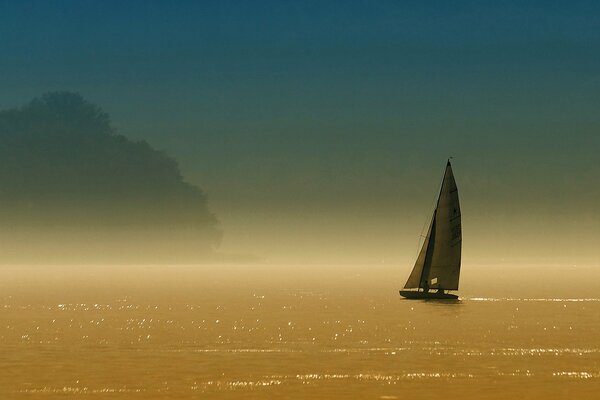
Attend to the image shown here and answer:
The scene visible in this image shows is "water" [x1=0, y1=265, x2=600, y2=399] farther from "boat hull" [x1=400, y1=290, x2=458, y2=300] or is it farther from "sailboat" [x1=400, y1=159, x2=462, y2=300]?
"boat hull" [x1=400, y1=290, x2=458, y2=300]

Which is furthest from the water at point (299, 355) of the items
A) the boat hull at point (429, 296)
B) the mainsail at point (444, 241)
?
the boat hull at point (429, 296)

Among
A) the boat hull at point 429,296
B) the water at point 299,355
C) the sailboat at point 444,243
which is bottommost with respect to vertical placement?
the water at point 299,355

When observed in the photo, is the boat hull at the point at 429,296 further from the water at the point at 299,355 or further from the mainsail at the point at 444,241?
the water at the point at 299,355

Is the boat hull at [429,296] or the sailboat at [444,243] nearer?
the sailboat at [444,243]

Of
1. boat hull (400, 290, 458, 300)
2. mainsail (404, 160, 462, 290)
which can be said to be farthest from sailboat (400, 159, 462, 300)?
boat hull (400, 290, 458, 300)

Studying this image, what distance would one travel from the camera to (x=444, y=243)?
94.8m

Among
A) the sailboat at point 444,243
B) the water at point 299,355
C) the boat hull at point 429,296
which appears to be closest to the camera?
the water at point 299,355

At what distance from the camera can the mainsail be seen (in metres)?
92.8

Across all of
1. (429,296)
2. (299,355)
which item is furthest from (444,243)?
(299,355)

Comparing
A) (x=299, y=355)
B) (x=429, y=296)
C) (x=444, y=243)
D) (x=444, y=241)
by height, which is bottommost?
(x=299, y=355)

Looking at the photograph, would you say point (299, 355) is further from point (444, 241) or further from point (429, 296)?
point (429, 296)

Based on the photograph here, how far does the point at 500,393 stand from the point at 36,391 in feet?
56.6

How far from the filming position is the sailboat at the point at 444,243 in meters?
92.8

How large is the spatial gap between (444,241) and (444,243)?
22 centimetres
